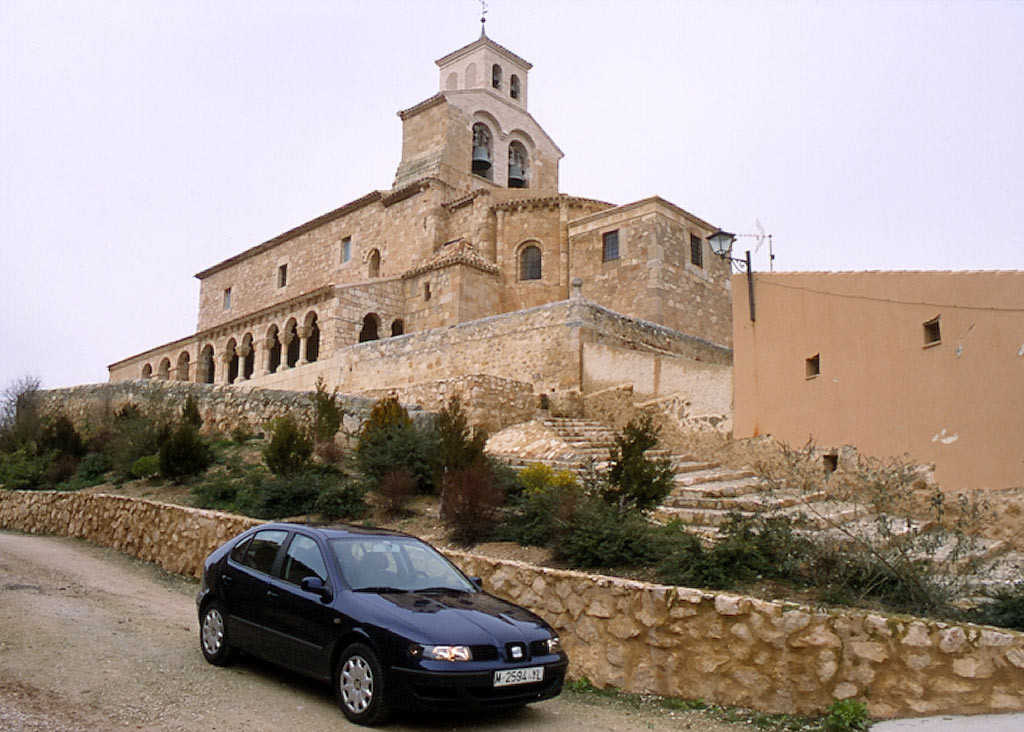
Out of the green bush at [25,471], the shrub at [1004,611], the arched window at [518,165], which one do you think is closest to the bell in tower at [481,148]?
the arched window at [518,165]

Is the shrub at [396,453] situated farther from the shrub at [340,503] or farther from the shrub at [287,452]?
the shrub at [287,452]

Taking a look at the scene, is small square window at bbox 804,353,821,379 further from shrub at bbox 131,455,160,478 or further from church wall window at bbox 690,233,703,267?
church wall window at bbox 690,233,703,267

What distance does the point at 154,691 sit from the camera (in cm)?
602

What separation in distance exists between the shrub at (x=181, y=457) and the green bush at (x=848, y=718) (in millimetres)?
12847

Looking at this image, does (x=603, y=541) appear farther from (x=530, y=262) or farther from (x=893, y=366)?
(x=530, y=262)

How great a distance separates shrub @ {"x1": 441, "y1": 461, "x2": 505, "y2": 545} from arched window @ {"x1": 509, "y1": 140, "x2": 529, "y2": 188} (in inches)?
1051

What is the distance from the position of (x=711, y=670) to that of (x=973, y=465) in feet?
16.5

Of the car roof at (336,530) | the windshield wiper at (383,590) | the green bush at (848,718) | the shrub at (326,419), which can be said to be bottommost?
the green bush at (848,718)

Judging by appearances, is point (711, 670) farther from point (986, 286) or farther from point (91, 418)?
point (91, 418)

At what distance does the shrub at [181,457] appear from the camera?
15.4 meters

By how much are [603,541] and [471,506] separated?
7.49 ft

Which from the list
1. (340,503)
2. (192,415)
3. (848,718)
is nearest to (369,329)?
(192,415)

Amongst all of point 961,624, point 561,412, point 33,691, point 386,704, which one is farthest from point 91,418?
point 961,624

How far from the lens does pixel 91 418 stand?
2288cm
